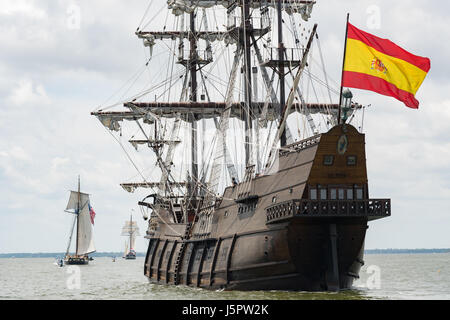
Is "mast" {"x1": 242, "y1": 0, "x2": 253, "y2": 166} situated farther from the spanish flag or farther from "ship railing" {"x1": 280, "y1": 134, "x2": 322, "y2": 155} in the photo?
the spanish flag

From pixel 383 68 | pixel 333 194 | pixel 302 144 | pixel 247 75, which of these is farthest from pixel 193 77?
pixel 383 68

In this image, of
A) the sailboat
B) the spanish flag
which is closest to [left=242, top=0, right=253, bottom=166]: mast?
the spanish flag

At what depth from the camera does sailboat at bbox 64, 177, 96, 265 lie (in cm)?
12150

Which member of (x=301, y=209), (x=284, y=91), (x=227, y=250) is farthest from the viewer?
(x=284, y=91)

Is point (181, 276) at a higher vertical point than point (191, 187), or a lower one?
lower

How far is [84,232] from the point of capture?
121938mm

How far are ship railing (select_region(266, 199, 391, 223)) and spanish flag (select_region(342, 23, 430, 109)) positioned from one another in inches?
230

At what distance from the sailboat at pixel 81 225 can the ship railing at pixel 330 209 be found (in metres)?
87.6

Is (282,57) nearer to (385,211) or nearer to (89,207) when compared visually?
(385,211)

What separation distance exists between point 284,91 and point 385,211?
14.5m

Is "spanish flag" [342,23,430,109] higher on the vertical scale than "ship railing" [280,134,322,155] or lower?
higher
